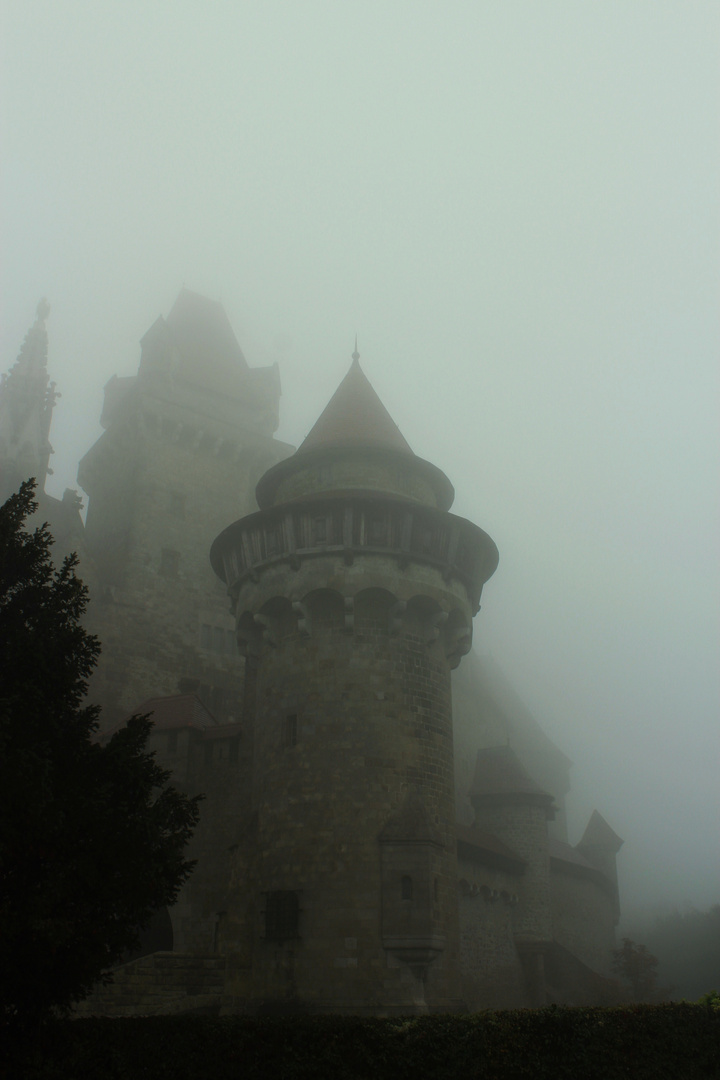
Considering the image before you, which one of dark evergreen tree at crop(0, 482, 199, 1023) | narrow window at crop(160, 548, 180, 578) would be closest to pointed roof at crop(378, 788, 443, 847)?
dark evergreen tree at crop(0, 482, 199, 1023)

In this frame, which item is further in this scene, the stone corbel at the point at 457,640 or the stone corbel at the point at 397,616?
the stone corbel at the point at 457,640

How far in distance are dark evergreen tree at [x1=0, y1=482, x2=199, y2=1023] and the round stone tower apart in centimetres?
573

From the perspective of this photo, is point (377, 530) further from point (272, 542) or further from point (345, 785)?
point (345, 785)

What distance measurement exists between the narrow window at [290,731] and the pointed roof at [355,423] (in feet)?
19.6

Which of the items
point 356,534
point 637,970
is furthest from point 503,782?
point 356,534

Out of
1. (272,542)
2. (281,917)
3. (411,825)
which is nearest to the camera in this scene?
(281,917)

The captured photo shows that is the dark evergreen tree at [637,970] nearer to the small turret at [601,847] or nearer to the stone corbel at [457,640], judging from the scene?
the small turret at [601,847]

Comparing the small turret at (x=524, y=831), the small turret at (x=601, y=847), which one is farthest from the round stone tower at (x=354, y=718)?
the small turret at (x=601, y=847)

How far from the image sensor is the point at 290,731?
17.2m

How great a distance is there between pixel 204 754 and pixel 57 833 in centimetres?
1174

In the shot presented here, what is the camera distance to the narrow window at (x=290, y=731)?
17.1 metres

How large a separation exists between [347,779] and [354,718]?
3.68ft

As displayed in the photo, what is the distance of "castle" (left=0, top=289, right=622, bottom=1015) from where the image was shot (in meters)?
15.5

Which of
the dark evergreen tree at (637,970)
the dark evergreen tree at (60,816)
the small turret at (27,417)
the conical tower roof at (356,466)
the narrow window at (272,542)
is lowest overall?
the dark evergreen tree at (637,970)
